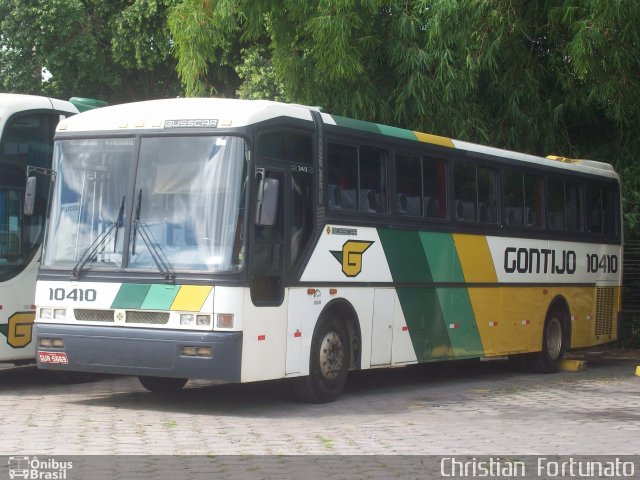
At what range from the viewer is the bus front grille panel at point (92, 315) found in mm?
12672

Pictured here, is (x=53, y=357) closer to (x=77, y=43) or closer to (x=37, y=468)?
(x=37, y=468)

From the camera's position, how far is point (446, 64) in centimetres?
2027

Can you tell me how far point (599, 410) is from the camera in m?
13.8

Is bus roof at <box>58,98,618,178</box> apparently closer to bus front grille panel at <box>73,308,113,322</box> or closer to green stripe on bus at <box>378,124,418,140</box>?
green stripe on bus at <box>378,124,418,140</box>

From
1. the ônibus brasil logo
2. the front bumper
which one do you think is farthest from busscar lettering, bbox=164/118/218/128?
the ônibus brasil logo

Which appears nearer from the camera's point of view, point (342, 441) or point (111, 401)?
point (342, 441)

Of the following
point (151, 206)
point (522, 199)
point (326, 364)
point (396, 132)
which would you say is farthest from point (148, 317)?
point (522, 199)

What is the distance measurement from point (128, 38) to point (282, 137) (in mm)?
17742

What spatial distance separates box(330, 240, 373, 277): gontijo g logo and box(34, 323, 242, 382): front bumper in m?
2.16

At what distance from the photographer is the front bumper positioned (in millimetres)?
12156

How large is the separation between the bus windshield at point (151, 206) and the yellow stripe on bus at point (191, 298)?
19cm

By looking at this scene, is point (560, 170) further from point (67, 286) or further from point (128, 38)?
point (128, 38)

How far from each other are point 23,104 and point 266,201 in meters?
4.10

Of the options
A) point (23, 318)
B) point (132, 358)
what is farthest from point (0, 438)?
point (23, 318)
